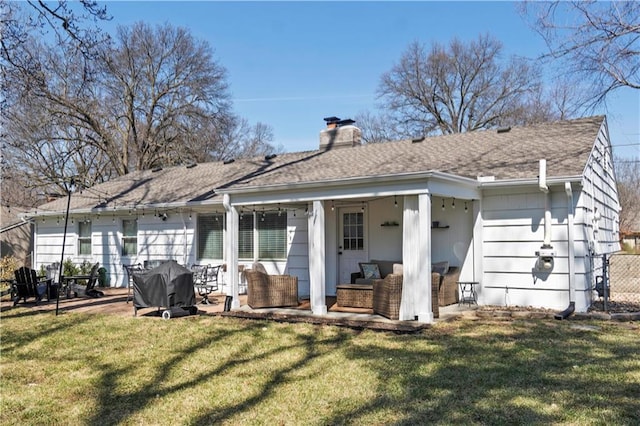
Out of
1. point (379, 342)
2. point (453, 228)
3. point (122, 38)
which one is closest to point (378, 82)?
point (122, 38)

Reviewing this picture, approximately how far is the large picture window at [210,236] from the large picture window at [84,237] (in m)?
4.76

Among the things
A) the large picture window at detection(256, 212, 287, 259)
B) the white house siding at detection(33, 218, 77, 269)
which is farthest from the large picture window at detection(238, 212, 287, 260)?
the white house siding at detection(33, 218, 77, 269)

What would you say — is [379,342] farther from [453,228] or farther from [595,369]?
[453,228]

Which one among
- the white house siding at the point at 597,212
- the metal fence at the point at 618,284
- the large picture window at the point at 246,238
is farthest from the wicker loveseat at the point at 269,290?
the metal fence at the point at 618,284

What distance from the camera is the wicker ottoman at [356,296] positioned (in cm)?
909

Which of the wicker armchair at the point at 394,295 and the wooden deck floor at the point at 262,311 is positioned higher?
the wicker armchair at the point at 394,295

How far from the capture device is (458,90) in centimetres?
2938

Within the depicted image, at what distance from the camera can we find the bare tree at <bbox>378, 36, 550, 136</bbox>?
27688mm

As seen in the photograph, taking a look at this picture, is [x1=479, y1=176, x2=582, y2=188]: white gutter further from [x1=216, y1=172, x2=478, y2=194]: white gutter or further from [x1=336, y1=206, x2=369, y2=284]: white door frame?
[x1=336, y1=206, x2=369, y2=284]: white door frame

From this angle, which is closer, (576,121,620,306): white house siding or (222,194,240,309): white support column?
(576,121,620,306): white house siding

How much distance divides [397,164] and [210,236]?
504cm

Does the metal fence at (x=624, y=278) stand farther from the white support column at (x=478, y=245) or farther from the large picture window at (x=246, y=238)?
the large picture window at (x=246, y=238)

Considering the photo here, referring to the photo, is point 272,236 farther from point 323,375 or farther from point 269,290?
point 323,375

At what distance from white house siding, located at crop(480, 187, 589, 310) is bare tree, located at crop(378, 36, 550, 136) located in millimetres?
19497
